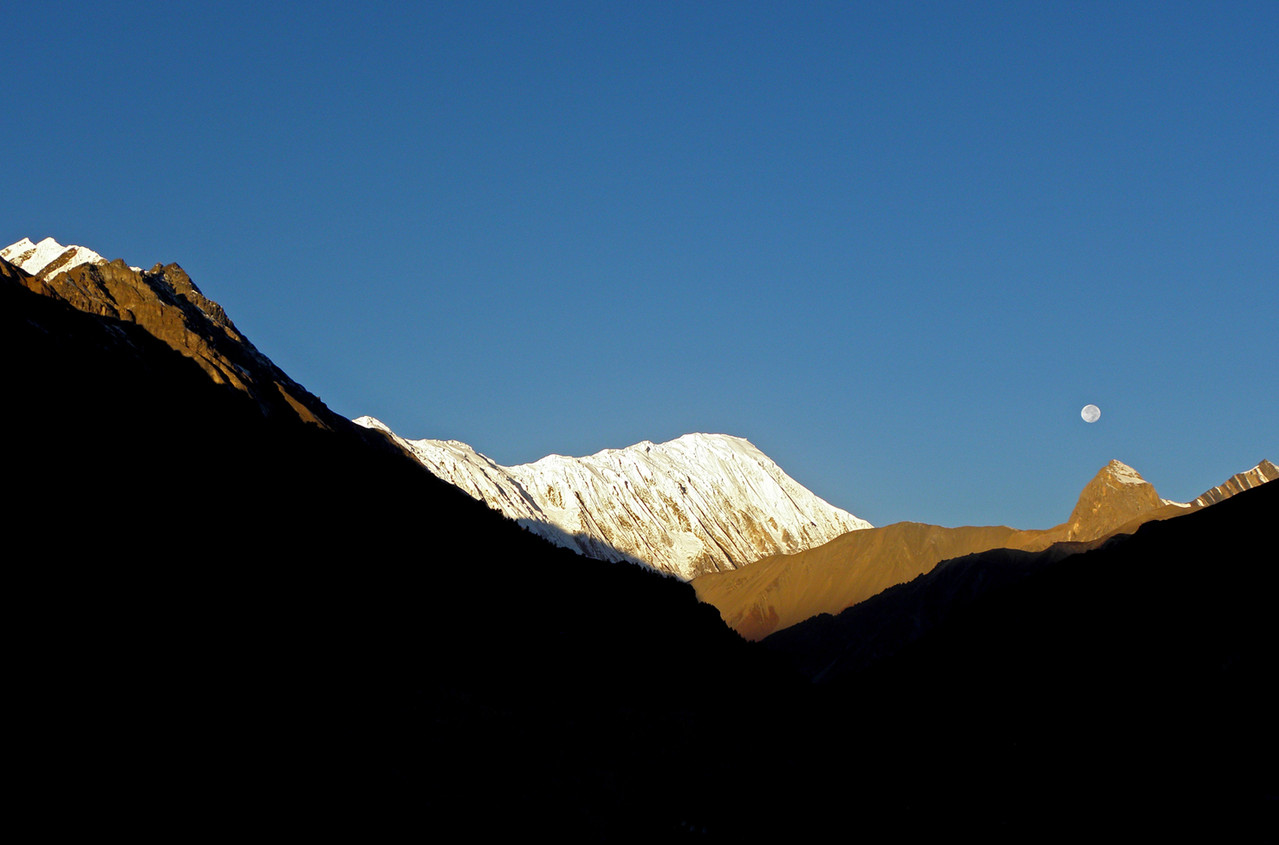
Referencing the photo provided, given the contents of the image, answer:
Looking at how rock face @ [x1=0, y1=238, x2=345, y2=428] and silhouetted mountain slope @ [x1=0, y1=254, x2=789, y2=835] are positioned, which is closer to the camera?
silhouetted mountain slope @ [x1=0, y1=254, x2=789, y2=835]

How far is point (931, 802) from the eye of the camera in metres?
43.9

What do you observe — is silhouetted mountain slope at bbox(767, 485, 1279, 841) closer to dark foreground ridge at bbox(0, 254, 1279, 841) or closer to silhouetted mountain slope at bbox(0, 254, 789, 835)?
dark foreground ridge at bbox(0, 254, 1279, 841)

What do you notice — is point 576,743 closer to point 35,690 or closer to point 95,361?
point 35,690

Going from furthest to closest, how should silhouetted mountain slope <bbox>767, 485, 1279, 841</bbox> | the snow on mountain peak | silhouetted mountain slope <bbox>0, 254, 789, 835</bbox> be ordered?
the snow on mountain peak
silhouetted mountain slope <bbox>767, 485, 1279, 841</bbox>
silhouetted mountain slope <bbox>0, 254, 789, 835</bbox>

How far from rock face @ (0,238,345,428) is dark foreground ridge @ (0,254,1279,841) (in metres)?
23.0

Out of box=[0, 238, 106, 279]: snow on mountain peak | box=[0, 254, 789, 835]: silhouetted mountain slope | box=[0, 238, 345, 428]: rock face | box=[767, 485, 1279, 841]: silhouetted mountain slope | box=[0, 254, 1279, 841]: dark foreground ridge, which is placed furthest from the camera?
box=[0, 238, 106, 279]: snow on mountain peak

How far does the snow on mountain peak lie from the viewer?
441 feet

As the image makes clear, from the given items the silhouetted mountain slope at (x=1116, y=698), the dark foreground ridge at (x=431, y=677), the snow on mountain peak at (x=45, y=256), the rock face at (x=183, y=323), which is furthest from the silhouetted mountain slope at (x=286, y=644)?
the snow on mountain peak at (x=45, y=256)

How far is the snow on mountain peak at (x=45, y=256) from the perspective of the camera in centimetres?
13444

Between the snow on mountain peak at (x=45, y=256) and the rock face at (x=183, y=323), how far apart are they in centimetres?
460

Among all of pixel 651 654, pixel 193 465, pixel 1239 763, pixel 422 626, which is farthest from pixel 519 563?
pixel 1239 763

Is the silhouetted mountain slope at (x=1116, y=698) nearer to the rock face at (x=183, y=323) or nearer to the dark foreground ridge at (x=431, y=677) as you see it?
the dark foreground ridge at (x=431, y=677)

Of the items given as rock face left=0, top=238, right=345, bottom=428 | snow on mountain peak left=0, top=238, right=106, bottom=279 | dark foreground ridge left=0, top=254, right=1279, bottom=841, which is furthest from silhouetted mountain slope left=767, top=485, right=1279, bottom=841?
snow on mountain peak left=0, top=238, right=106, bottom=279

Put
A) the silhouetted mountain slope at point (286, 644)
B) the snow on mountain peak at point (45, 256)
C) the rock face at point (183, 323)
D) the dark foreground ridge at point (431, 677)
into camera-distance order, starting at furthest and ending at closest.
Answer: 1. the snow on mountain peak at point (45, 256)
2. the rock face at point (183, 323)
3. the dark foreground ridge at point (431, 677)
4. the silhouetted mountain slope at point (286, 644)
